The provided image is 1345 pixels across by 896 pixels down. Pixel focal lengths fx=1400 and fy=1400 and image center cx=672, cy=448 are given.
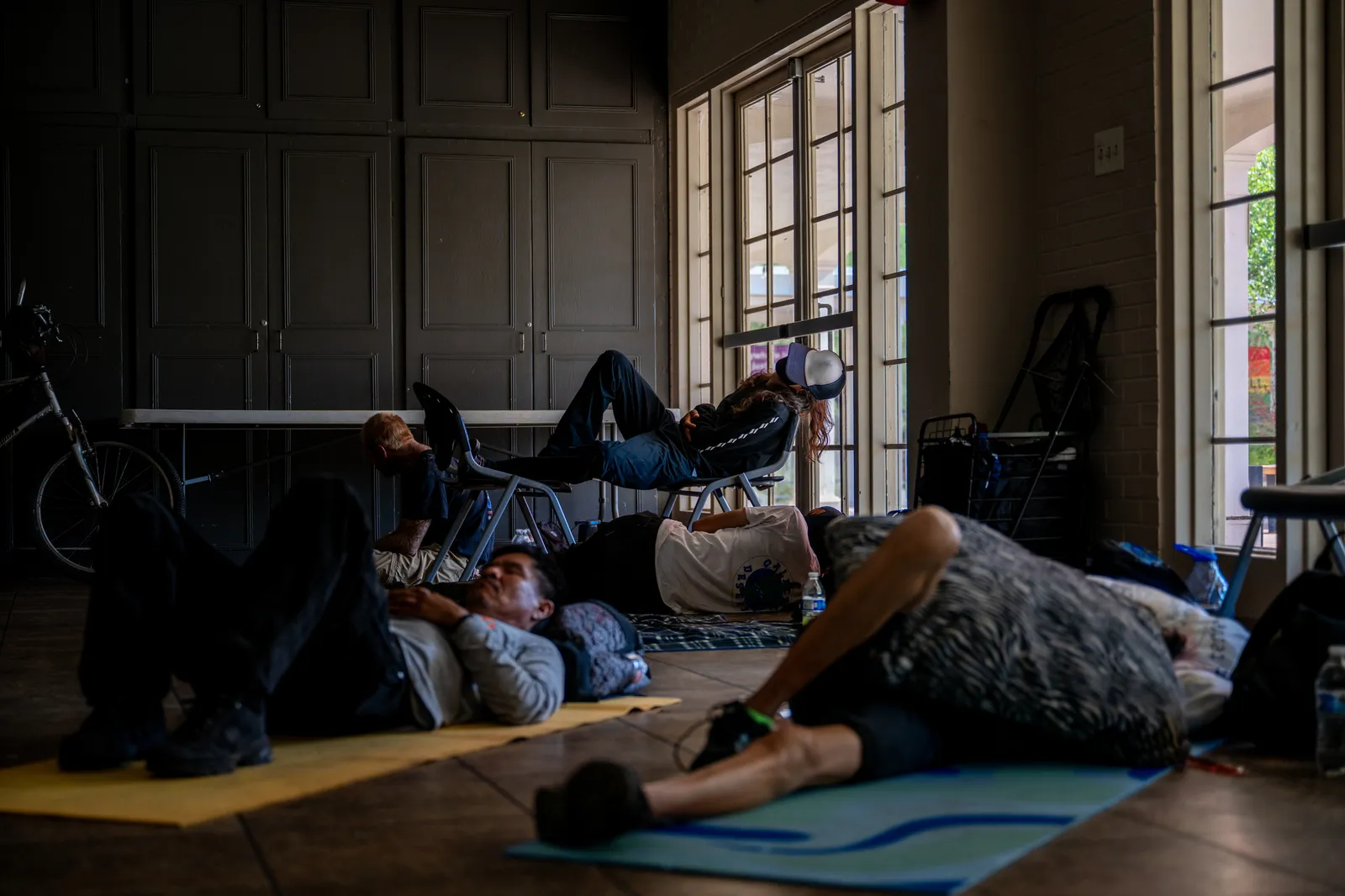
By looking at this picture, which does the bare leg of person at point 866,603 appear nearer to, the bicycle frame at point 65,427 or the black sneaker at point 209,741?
the black sneaker at point 209,741

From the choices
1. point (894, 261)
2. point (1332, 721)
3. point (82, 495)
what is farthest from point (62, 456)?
point (1332, 721)

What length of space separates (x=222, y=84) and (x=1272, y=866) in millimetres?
6922

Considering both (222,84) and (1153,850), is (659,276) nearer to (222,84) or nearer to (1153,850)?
(222,84)

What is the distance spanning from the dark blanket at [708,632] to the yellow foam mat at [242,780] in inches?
50.5

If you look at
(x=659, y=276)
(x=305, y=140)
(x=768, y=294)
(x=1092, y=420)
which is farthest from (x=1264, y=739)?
(x=305, y=140)

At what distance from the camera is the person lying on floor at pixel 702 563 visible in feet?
15.4

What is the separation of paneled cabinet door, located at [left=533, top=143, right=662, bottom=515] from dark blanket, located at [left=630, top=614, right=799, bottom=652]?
310 centimetres

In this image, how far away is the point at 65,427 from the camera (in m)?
6.10

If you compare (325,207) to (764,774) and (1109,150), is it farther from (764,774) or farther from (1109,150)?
(764,774)

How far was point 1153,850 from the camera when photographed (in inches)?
76.1

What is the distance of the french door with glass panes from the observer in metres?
6.52

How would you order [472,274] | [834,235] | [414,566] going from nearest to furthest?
[414,566], [834,235], [472,274]

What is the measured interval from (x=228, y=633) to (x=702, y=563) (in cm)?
263

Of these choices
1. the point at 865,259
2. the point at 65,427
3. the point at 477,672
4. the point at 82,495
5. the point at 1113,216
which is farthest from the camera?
the point at 82,495
